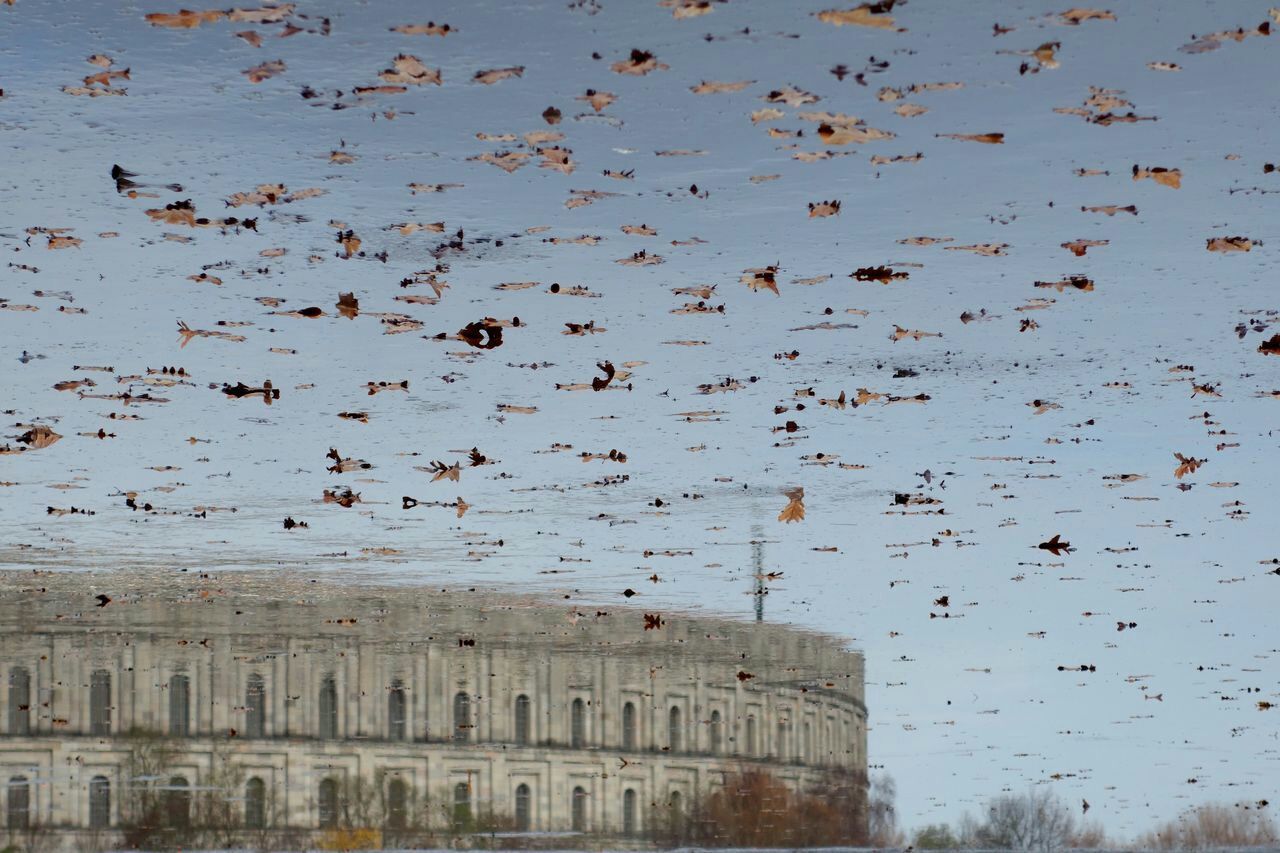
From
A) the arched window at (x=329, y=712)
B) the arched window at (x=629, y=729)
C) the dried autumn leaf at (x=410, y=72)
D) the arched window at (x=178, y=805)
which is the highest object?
the dried autumn leaf at (x=410, y=72)

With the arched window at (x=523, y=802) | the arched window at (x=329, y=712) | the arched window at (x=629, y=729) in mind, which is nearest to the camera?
the arched window at (x=329, y=712)

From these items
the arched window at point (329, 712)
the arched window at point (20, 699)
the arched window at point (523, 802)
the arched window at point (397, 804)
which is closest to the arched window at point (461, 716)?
the arched window at point (523, 802)

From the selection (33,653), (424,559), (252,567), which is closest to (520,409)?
(424,559)

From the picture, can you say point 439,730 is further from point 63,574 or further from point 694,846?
point 63,574

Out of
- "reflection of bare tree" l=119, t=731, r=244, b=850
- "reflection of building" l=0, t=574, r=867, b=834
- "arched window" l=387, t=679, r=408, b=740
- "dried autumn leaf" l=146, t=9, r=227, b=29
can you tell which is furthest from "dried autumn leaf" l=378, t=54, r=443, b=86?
"arched window" l=387, t=679, r=408, b=740

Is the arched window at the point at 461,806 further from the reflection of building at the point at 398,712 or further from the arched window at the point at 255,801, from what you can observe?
the arched window at the point at 255,801

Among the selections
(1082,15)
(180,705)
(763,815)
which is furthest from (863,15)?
(763,815)
